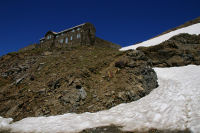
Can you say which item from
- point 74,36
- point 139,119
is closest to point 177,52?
point 139,119

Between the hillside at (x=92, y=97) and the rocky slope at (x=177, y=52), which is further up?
the rocky slope at (x=177, y=52)

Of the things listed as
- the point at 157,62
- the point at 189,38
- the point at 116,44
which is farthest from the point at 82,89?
the point at 116,44

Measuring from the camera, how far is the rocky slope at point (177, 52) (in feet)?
52.4

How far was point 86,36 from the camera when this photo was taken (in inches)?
1298

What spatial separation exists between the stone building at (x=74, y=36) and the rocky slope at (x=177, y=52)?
1810 cm

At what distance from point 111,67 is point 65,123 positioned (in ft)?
22.7

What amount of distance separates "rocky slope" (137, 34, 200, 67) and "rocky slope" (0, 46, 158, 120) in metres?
7.37

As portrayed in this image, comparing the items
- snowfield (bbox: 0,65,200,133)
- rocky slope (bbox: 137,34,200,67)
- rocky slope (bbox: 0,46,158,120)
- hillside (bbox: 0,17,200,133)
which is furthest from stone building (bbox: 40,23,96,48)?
snowfield (bbox: 0,65,200,133)

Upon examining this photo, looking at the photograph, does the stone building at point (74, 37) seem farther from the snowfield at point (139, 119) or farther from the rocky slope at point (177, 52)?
the snowfield at point (139, 119)

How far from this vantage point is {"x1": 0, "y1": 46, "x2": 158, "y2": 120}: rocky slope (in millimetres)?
7907

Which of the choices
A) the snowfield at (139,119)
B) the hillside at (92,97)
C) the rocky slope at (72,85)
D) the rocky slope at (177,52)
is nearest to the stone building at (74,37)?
the rocky slope at (177,52)

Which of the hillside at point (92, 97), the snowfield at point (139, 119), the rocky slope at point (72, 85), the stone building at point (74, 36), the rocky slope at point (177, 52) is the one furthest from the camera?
the stone building at point (74, 36)

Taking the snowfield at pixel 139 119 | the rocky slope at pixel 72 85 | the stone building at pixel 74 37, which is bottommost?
the snowfield at pixel 139 119

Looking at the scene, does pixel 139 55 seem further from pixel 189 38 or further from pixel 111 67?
pixel 189 38
